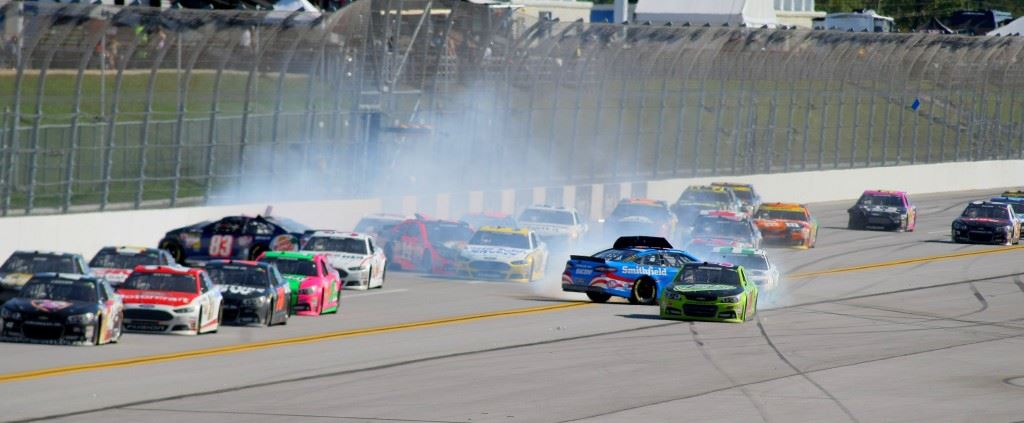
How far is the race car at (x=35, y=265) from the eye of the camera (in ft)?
87.6

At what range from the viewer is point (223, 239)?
3684 centimetres

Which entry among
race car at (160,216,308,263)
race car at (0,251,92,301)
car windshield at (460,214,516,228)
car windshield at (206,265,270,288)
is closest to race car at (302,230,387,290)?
race car at (160,216,308,263)

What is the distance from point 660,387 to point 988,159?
60131 millimetres

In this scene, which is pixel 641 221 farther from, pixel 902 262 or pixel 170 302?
pixel 170 302

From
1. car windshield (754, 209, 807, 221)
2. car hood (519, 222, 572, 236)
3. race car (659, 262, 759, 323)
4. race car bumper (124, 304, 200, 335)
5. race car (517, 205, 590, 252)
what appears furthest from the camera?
car windshield (754, 209, 807, 221)

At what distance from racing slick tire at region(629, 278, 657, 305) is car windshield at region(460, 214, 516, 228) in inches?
418

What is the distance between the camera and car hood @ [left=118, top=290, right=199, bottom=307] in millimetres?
24984

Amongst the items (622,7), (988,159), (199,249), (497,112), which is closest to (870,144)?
(988,159)

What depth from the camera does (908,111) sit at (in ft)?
238

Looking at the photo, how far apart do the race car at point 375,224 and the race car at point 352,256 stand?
4405 millimetres

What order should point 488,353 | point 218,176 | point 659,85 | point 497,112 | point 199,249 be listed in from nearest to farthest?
point 488,353, point 199,249, point 218,176, point 497,112, point 659,85

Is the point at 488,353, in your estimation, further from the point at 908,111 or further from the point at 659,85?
the point at 908,111

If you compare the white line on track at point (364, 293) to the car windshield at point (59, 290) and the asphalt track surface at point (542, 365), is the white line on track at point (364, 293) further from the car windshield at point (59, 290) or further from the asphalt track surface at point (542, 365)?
the car windshield at point (59, 290)

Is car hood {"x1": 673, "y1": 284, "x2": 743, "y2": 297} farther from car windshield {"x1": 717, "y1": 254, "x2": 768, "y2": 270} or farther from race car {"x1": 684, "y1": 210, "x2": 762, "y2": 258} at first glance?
race car {"x1": 684, "y1": 210, "x2": 762, "y2": 258}
